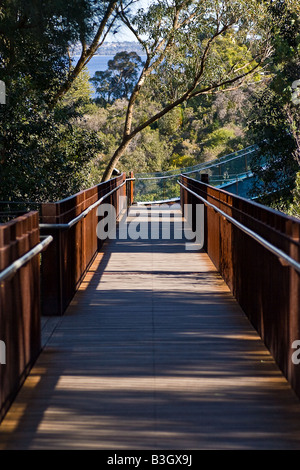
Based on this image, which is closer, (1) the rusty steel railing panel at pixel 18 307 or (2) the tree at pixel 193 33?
(1) the rusty steel railing panel at pixel 18 307

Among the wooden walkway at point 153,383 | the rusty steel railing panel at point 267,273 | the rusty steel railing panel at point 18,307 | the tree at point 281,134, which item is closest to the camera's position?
the wooden walkway at point 153,383

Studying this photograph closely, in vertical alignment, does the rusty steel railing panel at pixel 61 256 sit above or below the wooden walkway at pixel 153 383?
above

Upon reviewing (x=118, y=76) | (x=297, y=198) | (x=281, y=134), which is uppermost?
(x=118, y=76)

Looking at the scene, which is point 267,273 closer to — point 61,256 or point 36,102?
point 61,256

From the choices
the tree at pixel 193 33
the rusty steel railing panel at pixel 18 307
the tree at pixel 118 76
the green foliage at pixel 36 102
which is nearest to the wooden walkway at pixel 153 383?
the rusty steel railing panel at pixel 18 307

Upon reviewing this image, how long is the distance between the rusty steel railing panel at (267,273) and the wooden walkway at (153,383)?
0.18m

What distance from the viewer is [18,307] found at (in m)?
4.91

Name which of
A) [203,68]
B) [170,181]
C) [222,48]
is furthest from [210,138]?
[203,68]

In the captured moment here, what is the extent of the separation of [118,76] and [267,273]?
80.7m

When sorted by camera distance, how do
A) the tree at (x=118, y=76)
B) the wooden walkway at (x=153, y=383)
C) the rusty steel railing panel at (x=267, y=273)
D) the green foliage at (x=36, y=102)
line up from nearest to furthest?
the wooden walkway at (x=153, y=383) → the rusty steel railing panel at (x=267, y=273) → the green foliage at (x=36, y=102) → the tree at (x=118, y=76)

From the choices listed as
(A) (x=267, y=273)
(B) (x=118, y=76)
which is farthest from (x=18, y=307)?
(B) (x=118, y=76)

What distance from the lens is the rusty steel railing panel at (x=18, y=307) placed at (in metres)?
4.39

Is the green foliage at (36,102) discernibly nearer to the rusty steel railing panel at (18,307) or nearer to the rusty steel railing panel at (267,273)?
the rusty steel railing panel at (267,273)

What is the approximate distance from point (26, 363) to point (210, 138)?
54.5 metres
